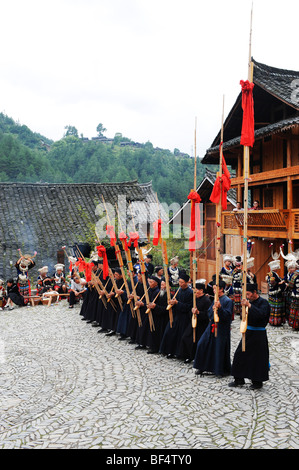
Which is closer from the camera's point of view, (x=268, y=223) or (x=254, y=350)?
(x=254, y=350)

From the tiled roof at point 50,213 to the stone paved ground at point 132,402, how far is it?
12417mm

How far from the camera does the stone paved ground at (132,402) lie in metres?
5.78

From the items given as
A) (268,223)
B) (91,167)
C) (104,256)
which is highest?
(91,167)

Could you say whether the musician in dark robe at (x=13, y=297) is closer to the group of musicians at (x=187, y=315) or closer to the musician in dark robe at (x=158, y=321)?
Result: the group of musicians at (x=187, y=315)

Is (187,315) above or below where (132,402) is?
above

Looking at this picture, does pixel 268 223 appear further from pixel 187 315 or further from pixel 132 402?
pixel 132 402

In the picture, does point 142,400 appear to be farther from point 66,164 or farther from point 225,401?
point 66,164

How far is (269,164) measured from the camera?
19.6m

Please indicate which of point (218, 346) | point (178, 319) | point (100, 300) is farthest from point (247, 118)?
point (100, 300)

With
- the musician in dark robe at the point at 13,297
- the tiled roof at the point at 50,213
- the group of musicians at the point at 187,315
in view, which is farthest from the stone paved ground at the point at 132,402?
the tiled roof at the point at 50,213

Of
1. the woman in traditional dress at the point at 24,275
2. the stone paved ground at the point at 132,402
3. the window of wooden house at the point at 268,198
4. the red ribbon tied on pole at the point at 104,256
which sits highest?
the window of wooden house at the point at 268,198

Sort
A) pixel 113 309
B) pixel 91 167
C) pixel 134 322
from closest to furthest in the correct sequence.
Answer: pixel 134 322 < pixel 113 309 < pixel 91 167

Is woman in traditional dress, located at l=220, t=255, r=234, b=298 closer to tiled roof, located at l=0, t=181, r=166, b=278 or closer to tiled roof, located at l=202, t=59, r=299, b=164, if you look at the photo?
tiled roof, located at l=202, t=59, r=299, b=164

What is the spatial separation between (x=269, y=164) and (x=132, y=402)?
588 inches
